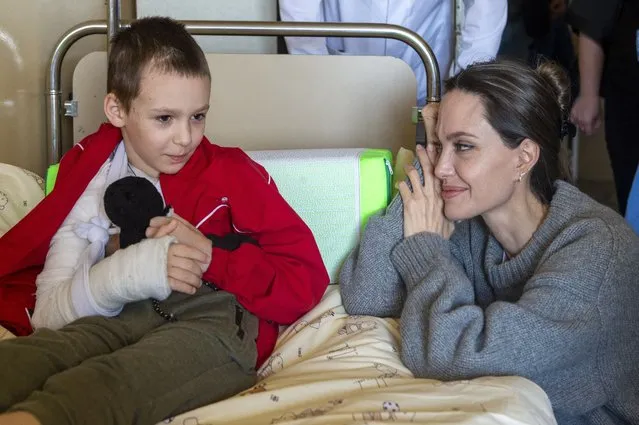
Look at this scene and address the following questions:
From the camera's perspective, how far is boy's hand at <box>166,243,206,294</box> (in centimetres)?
167

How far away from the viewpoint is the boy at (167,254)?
1585 mm

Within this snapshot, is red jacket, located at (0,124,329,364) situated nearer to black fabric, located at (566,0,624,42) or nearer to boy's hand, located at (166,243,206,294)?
boy's hand, located at (166,243,206,294)

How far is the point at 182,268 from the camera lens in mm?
1671

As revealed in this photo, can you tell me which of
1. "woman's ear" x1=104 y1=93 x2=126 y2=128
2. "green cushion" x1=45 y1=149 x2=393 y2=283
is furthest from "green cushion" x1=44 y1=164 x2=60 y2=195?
"woman's ear" x1=104 y1=93 x2=126 y2=128

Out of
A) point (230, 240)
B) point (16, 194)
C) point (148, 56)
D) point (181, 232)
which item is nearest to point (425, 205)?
point (230, 240)

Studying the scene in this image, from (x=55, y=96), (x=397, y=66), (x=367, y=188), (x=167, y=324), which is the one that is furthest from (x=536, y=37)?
(x=167, y=324)

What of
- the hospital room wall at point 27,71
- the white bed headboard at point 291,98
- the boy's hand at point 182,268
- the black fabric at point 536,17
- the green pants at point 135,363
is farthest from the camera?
the black fabric at point 536,17

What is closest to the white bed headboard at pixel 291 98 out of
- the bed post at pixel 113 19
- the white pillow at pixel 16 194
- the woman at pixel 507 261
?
the bed post at pixel 113 19

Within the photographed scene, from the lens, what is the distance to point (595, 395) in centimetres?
161

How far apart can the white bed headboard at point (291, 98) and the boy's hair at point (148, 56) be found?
758 mm

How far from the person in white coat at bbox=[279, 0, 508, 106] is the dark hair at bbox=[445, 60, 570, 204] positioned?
2.85 ft

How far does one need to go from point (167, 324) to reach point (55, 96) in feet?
4.01

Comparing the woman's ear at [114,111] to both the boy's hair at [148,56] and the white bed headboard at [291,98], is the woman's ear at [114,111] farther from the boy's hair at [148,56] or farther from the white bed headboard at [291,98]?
the white bed headboard at [291,98]

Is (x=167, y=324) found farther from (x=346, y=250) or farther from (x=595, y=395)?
(x=595, y=395)
